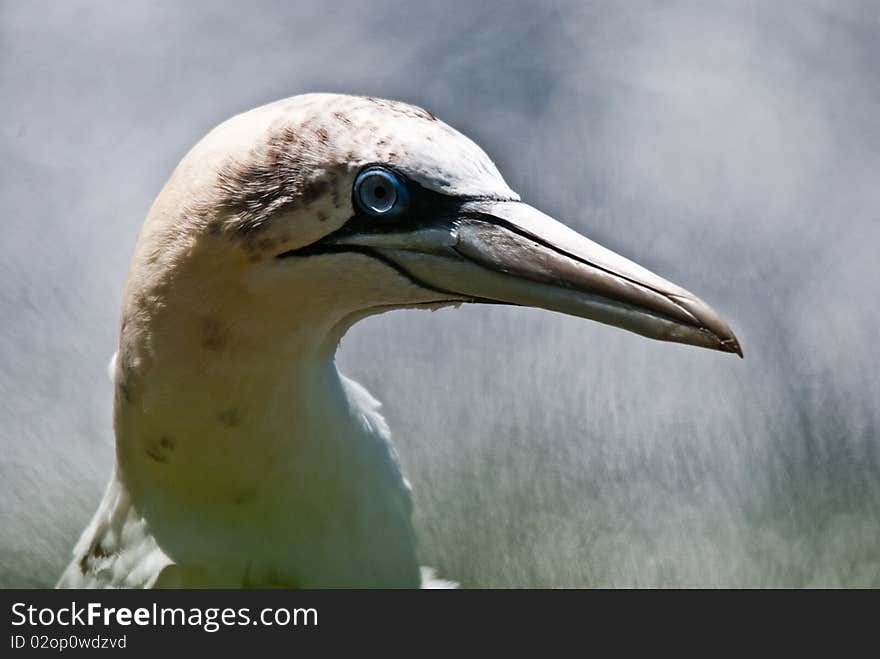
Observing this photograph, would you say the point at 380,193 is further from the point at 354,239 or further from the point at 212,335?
the point at 212,335

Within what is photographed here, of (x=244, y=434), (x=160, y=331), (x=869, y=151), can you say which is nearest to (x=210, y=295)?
(x=160, y=331)

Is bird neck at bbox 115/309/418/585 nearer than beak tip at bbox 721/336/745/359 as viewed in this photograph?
No

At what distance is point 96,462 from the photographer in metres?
2.93

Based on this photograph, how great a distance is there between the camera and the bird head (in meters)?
1.75

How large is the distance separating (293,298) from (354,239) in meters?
0.12

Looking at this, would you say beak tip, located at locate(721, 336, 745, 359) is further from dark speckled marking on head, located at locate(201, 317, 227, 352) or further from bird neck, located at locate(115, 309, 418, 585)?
dark speckled marking on head, located at locate(201, 317, 227, 352)

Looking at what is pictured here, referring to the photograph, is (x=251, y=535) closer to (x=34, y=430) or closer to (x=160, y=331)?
(x=160, y=331)

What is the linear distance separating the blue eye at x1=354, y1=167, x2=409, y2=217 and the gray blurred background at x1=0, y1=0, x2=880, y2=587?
1.25 metres

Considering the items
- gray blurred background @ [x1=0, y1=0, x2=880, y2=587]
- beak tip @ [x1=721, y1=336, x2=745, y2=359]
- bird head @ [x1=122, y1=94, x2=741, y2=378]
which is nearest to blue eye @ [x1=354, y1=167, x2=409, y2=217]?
bird head @ [x1=122, y1=94, x2=741, y2=378]

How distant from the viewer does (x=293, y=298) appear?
1.85 m

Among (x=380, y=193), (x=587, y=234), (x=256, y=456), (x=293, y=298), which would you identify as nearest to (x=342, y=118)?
(x=380, y=193)

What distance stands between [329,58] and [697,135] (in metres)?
1.01

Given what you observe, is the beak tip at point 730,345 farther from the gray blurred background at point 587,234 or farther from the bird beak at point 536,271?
the gray blurred background at point 587,234

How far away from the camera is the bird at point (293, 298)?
176cm
